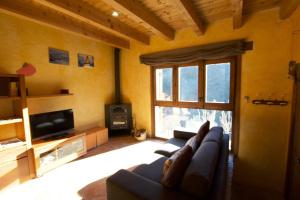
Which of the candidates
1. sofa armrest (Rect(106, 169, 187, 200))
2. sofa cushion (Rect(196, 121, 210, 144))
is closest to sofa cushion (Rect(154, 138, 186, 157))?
sofa cushion (Rect(196, 121, 210, 144))

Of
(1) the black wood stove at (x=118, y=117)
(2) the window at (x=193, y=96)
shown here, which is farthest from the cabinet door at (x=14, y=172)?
(2) the window at (x=193, y=96)

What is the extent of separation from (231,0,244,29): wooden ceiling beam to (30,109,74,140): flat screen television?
342 centimetres

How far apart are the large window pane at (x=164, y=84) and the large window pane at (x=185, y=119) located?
31 cm

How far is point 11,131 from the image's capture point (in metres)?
2.57

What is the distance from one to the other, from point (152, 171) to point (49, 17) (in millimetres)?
2841

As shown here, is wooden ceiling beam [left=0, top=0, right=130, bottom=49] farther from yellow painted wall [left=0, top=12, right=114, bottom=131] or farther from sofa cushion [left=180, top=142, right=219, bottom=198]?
sofa cushion [left=180, top=142, right=219, bottom=198]

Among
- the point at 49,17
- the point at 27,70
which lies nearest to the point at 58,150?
the point at 27,70

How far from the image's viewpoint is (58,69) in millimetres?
3232

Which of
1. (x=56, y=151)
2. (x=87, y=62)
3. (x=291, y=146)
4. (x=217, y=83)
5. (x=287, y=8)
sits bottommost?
(x=56, y=151)

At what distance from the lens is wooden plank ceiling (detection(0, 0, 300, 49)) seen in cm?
211

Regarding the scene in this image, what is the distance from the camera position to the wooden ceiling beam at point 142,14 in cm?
201

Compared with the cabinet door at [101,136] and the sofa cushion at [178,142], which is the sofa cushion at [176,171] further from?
the cabinet door at [101,136]

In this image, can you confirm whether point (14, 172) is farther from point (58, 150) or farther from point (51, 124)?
point (51, 124)

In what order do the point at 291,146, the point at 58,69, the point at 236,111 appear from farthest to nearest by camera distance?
the point at 58,69 → the point at 236,111 → the point at 291,146
